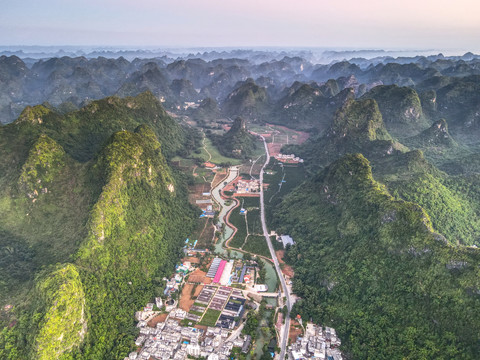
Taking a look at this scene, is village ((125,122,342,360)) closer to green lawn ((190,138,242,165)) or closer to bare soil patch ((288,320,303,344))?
bare soil patch ((288,320,303,344))

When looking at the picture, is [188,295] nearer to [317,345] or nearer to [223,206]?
[317,345]

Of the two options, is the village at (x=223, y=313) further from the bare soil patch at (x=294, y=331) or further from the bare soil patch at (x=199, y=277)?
the bare soil patch at (x=294, y=331)

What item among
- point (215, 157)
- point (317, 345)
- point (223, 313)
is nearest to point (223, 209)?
point (223, 313)

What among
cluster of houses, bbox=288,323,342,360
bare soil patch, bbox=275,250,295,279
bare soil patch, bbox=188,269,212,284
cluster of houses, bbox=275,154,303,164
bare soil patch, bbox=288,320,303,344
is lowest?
bare soil patch, bbox=288,320,303,344

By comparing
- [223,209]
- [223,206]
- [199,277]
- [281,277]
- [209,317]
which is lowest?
[209,317]

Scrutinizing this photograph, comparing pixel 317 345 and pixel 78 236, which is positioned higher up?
pixel 78 236

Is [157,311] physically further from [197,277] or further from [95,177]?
[95,177]

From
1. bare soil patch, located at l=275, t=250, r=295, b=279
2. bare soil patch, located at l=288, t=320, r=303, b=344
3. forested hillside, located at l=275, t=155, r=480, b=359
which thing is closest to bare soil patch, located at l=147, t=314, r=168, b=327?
bare soil patch, located at l=288, t=320, r=303, b=344
